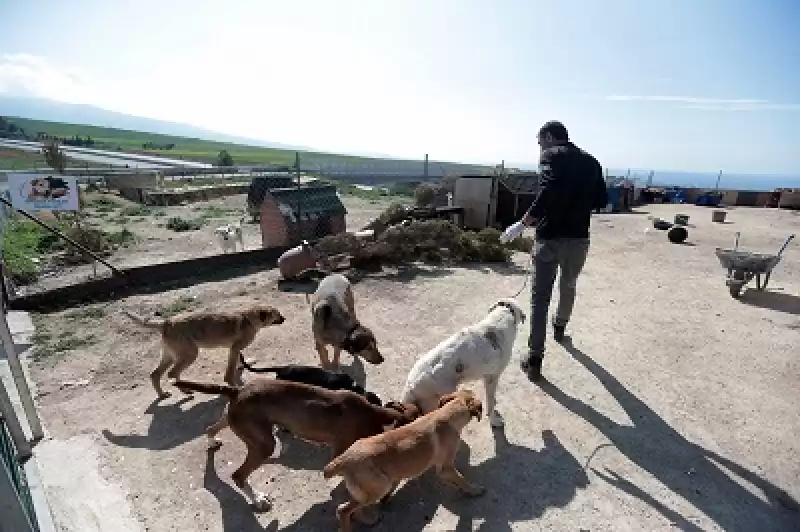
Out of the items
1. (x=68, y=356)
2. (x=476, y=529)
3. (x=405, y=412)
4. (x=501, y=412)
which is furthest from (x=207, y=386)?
(x=68, y=356)

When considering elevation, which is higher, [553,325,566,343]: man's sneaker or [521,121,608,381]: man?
[521,121,608,381]: man

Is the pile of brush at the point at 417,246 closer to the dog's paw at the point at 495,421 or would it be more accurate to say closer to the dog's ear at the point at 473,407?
the dog's paw at the point at 495,421

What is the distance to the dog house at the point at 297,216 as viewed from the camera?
1170cm

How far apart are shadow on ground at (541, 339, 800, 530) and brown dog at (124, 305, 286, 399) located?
13.3ft

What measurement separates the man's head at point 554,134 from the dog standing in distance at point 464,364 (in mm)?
2341

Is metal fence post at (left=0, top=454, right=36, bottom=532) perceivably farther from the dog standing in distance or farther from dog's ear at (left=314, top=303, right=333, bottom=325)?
dog's ear at (left=314, top=303, right=333, bottom=325)

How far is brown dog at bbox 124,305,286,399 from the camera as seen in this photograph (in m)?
5.10

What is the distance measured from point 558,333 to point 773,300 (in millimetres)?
5820

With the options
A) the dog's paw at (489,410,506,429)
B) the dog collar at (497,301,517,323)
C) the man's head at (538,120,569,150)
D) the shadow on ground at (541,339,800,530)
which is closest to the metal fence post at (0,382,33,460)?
the dog's paw at (489,410,506,429)

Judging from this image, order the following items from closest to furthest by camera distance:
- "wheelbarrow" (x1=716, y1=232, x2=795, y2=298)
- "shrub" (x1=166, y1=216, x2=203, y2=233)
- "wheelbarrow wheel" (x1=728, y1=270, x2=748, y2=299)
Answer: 1. "wheelbarrow" (x1=716, y1=232, x2=795, y2=298)
2. "wheelbarrow wheel" (x1=728, y1=270, x2=748, y2=299)
3. "shrub" (x1=166, y1=216, x2=203, y2=233)

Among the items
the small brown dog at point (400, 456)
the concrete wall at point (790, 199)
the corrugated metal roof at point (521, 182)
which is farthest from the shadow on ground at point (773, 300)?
the concrete wall at point (790, 199)

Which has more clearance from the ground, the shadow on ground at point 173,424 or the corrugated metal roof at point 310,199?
the corrugated metal roof at point 310,199

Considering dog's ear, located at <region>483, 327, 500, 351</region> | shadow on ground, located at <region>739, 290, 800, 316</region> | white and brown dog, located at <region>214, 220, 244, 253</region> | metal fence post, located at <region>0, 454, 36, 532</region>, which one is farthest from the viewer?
white and brown dog, located at <region>214, 220, 244, 253</region>

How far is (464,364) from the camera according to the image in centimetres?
433
